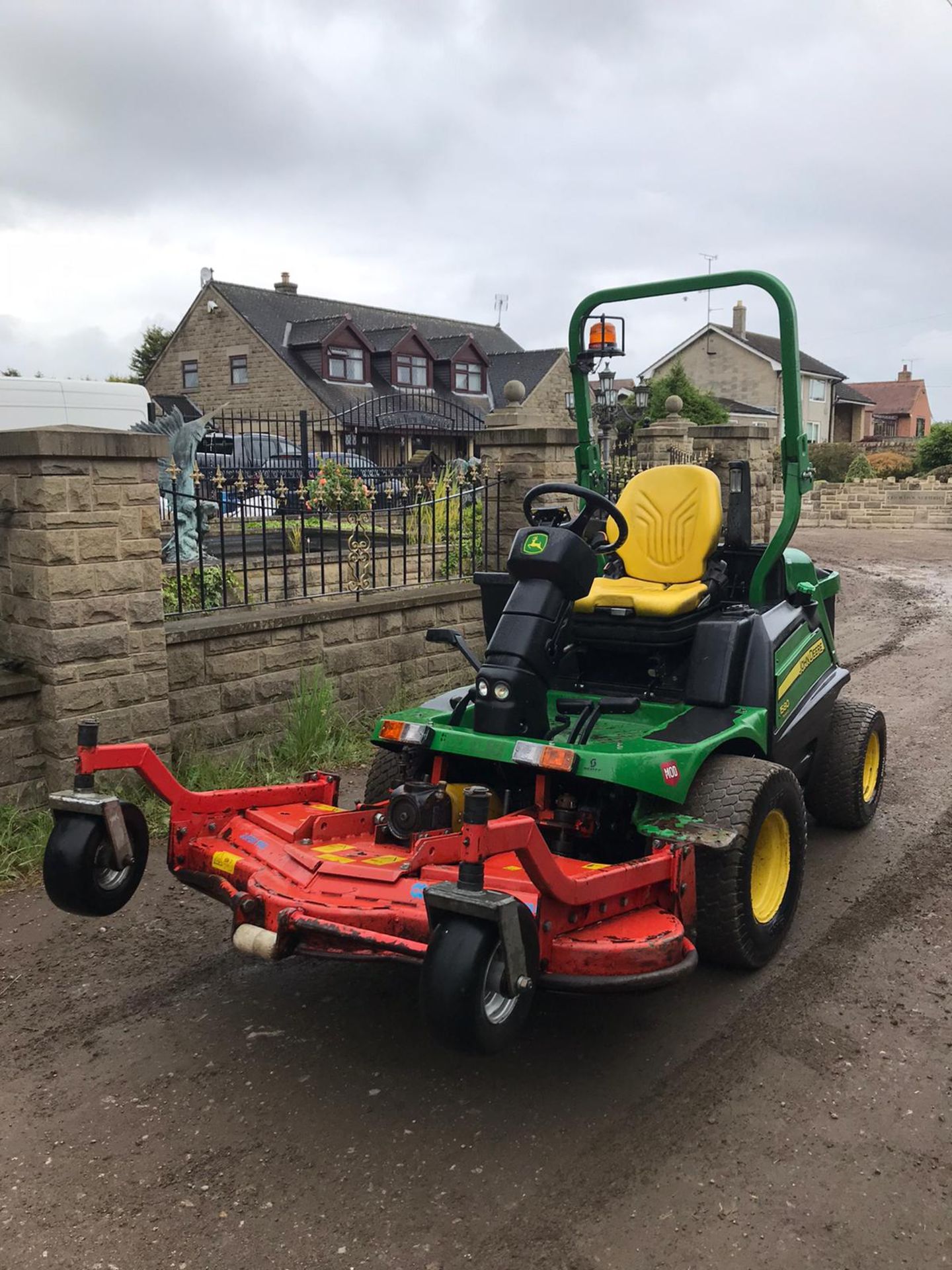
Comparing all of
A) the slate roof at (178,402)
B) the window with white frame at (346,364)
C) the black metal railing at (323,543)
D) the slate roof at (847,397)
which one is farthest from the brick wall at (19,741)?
the slate roof at (847,397)

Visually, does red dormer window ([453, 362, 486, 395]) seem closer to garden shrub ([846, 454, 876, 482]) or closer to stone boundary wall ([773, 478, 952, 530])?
garden shrub ([846, 454, 876, 482])

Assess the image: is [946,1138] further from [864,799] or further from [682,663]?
[864,799]

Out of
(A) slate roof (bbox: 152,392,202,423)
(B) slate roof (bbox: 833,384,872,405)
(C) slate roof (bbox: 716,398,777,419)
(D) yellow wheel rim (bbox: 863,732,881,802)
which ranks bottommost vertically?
(D) yellow wheel rim (bbox: 863,732,881,802)

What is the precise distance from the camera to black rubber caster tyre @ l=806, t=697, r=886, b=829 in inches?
204

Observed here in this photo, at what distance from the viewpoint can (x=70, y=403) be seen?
1088 centimetres

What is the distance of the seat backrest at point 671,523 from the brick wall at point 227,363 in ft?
94.6

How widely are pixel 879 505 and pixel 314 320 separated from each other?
18.8m

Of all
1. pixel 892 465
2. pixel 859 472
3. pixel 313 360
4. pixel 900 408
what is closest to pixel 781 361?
pixel 859 472

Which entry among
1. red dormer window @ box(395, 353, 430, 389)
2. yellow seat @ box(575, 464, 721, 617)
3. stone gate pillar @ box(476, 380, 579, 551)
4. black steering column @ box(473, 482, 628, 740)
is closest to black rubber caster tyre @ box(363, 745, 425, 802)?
black steering column @ box(473, 482, 628, 740)

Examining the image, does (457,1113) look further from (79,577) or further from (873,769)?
(873,769)

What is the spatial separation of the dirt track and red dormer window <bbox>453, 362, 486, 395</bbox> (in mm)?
34249

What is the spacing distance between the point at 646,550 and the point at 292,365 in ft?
99.6

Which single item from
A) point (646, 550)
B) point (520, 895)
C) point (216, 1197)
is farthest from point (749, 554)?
point (216, 1197)

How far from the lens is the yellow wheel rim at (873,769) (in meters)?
5.50
